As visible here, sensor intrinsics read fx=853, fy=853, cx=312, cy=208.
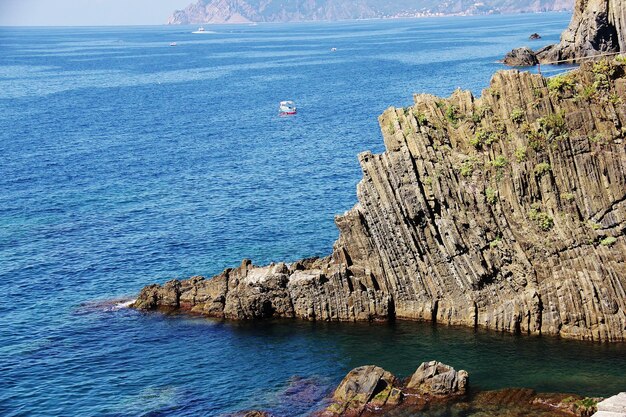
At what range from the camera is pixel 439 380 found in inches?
2362

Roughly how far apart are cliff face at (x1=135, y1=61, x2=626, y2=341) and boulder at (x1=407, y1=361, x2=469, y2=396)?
36.4 ft

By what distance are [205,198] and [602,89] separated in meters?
60.0

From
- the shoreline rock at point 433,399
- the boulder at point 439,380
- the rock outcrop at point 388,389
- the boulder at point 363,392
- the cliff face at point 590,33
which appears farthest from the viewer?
the cliff face at point 590,33

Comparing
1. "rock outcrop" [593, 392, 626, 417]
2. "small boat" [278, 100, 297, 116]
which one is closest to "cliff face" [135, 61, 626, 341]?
"rock outcrop" [593, 392, 626, 417]

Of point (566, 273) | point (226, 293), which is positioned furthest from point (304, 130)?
point (566, 273)

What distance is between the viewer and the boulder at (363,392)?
192 feet

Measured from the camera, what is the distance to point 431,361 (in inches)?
2457

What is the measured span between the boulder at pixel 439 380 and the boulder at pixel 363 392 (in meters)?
1.59

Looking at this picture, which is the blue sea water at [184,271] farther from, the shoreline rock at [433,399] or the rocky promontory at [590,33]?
the rocky promontory at [590,33]

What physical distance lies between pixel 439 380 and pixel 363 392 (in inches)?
215

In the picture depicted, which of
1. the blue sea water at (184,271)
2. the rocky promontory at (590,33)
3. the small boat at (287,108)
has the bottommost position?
the blue sea water at (184,271)

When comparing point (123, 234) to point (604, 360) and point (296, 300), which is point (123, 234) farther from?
point (604, 360)

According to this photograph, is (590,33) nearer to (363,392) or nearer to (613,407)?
(363,392)

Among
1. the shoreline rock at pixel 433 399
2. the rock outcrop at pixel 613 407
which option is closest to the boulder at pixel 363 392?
the shoreline rock at pixel 433 399
